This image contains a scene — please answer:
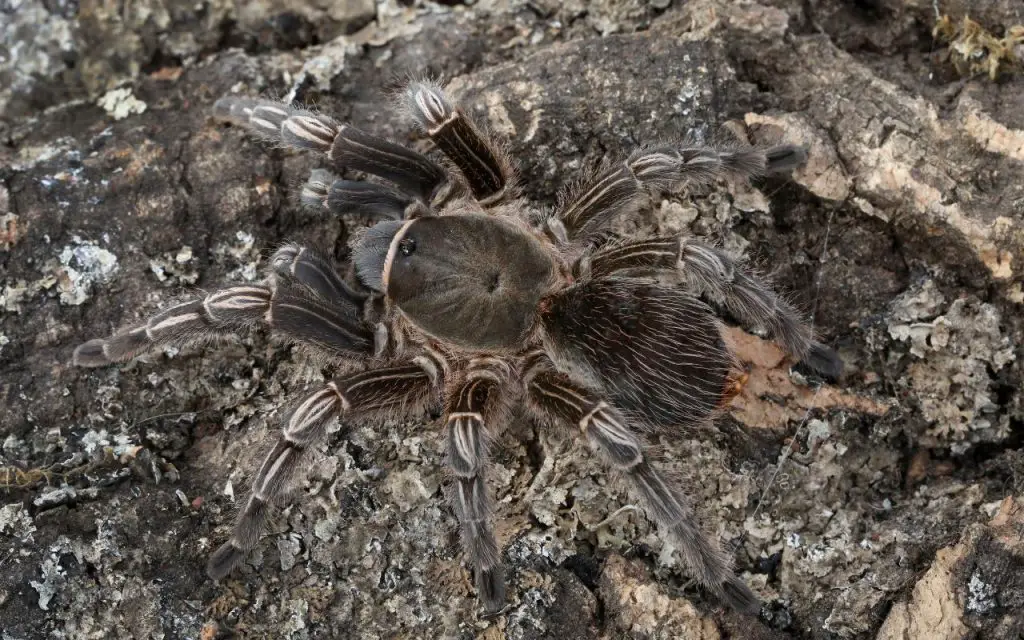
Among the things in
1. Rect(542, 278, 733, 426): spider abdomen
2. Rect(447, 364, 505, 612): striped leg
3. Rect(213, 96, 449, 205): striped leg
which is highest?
Rect(213, 96, 449, 205): striped leg

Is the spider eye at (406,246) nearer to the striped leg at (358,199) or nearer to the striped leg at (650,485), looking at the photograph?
the striped leg at (358,199)

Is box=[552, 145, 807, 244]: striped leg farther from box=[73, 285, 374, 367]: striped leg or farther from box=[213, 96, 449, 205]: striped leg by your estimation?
box=[73, 285, 374, 367]: striped leg

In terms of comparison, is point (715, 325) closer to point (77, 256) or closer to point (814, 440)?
Answer: point (814, 440)

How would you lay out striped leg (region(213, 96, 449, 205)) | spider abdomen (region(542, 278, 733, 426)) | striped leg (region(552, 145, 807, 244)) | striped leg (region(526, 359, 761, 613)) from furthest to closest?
striped leg (region(213, 96, 449, 205)), striped leg (region(552, 145, 807, 244)), spider abdomen (region(542, 278, 733, 426)), striped leg (region(526, 359, 761, 613))

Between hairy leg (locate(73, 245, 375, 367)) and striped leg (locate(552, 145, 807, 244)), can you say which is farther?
striped leg (locate(552, 145, 807, 244))

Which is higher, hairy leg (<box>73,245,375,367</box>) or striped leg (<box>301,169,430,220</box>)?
striped leg (<box>301,169,430,220</box>)

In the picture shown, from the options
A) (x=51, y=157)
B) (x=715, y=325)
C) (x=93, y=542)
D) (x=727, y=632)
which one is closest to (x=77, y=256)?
(x=51, y=157)

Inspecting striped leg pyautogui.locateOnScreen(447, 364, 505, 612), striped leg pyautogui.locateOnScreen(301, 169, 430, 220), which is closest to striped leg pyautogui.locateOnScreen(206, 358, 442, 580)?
striped leg pyautogui.locateOnScreen(447, 364, 505, 612)
